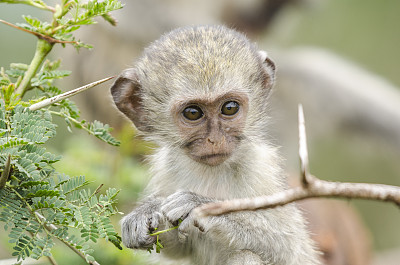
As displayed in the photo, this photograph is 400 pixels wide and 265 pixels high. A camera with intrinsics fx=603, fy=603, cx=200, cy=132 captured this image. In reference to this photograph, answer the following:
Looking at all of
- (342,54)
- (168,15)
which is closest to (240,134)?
(168,15)

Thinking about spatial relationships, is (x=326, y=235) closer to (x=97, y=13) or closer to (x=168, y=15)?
(x=97, y=13)

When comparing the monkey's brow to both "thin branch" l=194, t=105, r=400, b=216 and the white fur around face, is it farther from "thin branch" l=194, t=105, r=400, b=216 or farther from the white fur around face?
"thin branch" l=194, t=105, r=400, b=216

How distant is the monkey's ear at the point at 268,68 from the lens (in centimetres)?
325

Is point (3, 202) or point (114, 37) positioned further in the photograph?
point (114, 37)

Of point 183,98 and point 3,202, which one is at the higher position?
point 183,98

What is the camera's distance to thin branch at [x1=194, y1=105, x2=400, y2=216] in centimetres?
144

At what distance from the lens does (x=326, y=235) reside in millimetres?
4914

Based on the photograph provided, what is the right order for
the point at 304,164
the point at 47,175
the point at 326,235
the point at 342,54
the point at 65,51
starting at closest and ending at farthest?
the point at 304,164 < the point at 47,175 < the point at 326,235 < the point at 65,51 < the point at 342,54

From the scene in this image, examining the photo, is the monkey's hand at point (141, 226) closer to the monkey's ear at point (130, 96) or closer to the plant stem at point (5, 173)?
the monkey's ear at point (130, 96)

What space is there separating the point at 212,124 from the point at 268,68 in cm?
65

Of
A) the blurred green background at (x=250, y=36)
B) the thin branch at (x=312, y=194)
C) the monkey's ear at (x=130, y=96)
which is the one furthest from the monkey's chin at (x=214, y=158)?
the thin branch at (x=312, y=194)

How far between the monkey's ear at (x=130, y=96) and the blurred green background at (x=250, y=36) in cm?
19

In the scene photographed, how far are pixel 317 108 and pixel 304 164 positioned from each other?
6835 millimetres

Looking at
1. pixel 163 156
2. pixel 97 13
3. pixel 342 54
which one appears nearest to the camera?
pixel 97 13
